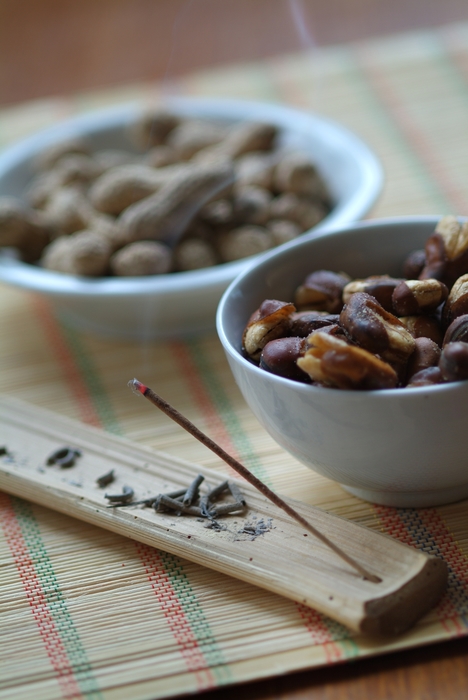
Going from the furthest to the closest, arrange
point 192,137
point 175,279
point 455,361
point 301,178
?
point 192,137, point 301,178, point 175,279, point 455,361

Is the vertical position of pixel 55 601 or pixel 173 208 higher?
pixel 173 208

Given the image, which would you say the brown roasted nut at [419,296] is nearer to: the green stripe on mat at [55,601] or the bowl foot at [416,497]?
the bowl foot at [416,497]

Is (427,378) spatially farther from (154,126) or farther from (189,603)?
(154,126)

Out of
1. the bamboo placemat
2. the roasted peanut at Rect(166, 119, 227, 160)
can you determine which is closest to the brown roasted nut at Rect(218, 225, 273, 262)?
the bamboo placemat

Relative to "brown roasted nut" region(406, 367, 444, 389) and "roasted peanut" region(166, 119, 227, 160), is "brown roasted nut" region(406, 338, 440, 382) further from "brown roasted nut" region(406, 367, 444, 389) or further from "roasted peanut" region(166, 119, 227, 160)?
"roasted peanut" region(166, 119, 227, 160)

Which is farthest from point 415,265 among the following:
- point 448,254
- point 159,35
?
point 159,35

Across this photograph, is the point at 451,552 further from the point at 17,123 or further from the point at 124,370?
the point at 17,123
